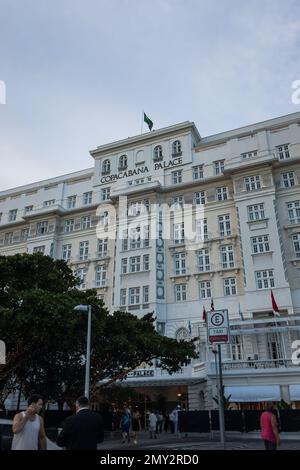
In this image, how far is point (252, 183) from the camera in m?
40.7

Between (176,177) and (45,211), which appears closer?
(176,177)

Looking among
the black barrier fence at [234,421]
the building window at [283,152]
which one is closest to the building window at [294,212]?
the building window at [283,152]

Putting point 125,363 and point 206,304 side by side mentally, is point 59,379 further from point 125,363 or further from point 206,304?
point 206,304

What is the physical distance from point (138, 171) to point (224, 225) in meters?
12.7

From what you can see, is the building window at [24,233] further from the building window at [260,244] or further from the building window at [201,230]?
the building window at [260,244]

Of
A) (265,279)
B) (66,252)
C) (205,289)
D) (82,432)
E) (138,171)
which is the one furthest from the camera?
(66,252)

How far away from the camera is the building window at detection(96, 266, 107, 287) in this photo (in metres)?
44.3

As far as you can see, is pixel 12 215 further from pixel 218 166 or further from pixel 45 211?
pixel 218 166

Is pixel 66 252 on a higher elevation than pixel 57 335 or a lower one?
higher

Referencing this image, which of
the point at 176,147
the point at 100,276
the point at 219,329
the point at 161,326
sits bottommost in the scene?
the point at 219,329

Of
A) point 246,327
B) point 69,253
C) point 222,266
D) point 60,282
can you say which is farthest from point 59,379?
point 69,253

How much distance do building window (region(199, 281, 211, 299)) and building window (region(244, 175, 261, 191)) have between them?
10.4 metres

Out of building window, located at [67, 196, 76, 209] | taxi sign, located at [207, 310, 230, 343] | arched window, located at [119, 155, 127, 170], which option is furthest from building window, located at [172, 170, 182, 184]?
taxi sign, located at [207, 310, 230, 343]

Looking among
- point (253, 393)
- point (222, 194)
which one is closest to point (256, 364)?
point (253, 393)
